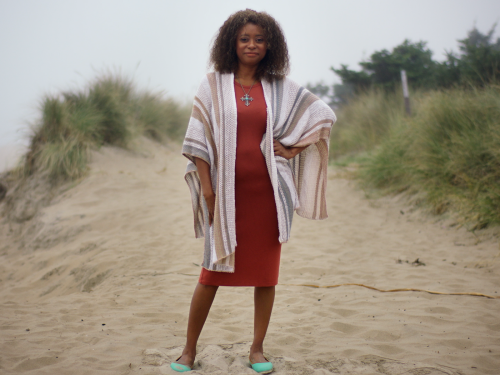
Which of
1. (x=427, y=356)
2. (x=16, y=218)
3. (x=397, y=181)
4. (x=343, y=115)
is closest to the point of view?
(x=427, y=356)

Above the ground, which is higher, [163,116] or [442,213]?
[163,116]

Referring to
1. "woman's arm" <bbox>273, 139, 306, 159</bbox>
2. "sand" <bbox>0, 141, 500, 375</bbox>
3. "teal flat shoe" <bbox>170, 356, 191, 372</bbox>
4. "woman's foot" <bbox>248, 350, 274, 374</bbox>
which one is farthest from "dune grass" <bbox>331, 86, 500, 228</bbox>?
"teal flat shoe" <bbox>170, 356, 191, 372</bbox>

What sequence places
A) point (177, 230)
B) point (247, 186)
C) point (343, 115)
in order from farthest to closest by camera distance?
1. point (343, 115)
2. point (177, 230)
3. point (247, 186)

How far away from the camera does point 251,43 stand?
2283mm

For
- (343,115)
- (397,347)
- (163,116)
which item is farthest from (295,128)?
(343,115)

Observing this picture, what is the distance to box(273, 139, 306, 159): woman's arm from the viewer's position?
7.48ft

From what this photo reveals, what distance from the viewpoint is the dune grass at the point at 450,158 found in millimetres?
5434

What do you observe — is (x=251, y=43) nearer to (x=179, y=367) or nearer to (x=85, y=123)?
(x=179, y=367)

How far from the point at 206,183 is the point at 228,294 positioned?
1.95 metres

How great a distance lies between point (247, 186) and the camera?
2.23 m

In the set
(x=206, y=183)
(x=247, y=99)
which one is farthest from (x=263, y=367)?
(x=247, y=99)

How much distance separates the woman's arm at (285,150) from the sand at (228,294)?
1.17 metres

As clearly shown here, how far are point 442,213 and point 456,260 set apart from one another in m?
1.57

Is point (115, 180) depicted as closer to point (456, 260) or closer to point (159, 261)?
point (159, 261)
